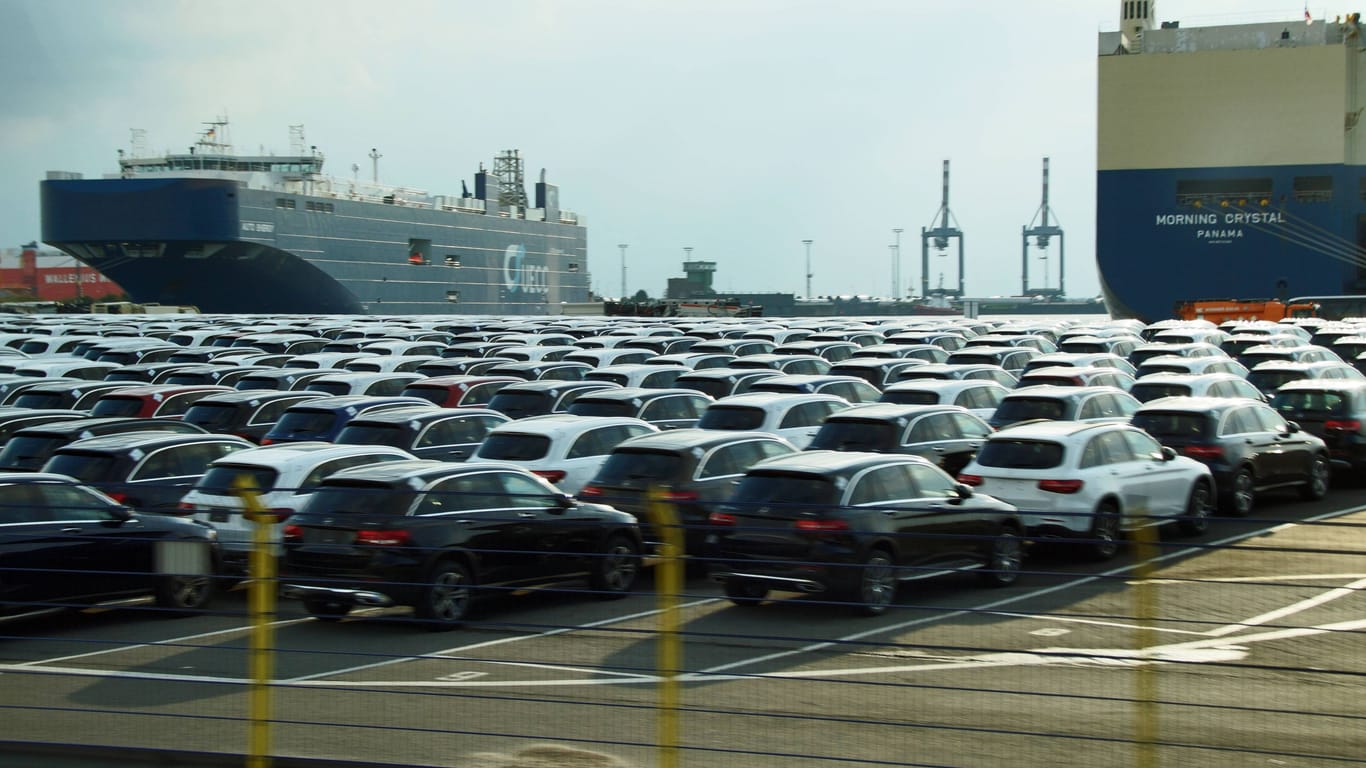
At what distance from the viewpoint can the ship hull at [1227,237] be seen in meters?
57.8

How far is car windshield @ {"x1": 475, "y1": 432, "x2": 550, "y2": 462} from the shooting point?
14.7 meters

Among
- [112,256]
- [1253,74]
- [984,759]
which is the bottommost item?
[984,759]

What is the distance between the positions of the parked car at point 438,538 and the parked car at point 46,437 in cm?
552

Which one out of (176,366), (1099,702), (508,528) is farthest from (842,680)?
(176,366)

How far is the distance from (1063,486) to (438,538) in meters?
6.17

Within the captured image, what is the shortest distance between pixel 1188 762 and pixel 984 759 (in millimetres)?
841

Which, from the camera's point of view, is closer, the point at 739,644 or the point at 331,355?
the point at 739,644

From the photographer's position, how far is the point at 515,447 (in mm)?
14836

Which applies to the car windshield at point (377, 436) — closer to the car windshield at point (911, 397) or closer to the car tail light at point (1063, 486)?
the car windshield at point (911, 397)

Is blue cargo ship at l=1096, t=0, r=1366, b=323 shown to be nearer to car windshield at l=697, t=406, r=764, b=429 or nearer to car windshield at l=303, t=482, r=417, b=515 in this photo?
car windshield at l=697, t=406, r=764, b=429

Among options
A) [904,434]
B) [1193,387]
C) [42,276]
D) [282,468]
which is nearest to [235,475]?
[282,468]

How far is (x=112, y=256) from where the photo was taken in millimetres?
81438

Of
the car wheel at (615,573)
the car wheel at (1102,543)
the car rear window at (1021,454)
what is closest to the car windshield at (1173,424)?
the car rear window at (1021,454)

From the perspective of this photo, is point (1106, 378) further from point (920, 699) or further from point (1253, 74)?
point (1253, 74)
